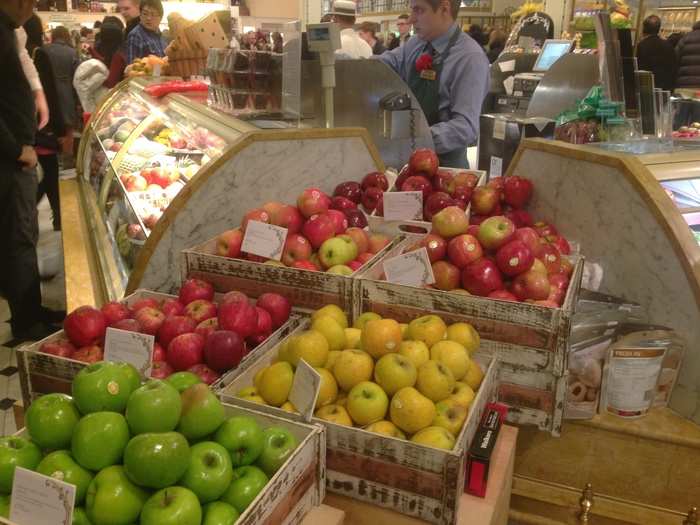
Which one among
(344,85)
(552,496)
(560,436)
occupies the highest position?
(344,85)

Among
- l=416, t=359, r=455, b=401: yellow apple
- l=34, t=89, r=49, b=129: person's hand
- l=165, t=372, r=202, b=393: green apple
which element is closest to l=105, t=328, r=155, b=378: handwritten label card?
l=165, t=372, r=202, b=393: green apple

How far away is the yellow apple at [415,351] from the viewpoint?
5.42 ft

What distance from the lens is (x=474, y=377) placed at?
173 cm

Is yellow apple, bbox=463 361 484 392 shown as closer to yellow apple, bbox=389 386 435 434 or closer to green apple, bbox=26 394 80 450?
yellow apple, bbox=389 386 435 434

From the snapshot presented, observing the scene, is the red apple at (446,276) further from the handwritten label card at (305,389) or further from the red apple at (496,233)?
the handwritten label card at (305,389)

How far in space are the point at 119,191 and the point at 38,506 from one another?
2649 millimetres

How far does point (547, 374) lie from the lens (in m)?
1.80

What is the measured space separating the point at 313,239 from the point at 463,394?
0.89 metres

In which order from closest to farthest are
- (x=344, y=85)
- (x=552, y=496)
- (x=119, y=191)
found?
(x=552, y=496) < (x=119, y=191) < (x=344, y=85)

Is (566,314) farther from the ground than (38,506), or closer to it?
farther from the ground

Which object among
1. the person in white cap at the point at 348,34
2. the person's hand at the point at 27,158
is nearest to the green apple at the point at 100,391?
the person's hand at the point at 27,158

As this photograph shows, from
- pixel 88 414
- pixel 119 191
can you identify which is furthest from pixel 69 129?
pixel 88 414

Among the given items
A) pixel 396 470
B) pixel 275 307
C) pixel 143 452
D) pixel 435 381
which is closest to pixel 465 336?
pixel 435 381

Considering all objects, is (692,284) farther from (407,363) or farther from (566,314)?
(407,363)
